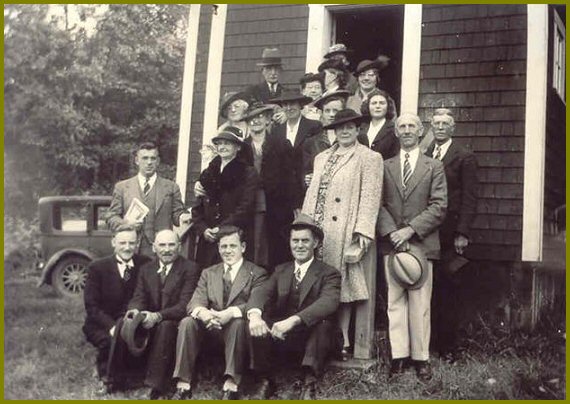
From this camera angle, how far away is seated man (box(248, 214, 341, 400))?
13.8ft

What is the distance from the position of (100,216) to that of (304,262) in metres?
3.64

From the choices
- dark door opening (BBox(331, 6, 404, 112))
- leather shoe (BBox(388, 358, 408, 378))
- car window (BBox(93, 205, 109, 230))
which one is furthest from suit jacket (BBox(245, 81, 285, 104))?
dark door opening (BBox(331, 6, 404, 112))

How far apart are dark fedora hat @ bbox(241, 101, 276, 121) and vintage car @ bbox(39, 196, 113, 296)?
2.11 m

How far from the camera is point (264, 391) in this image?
437cm

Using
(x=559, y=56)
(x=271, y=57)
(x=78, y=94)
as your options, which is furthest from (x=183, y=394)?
(x=559, y=56)

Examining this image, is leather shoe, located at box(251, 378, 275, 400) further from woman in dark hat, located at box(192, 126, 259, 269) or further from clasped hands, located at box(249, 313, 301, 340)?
woman in dark hat, located at box(192, 126, 259, 269)

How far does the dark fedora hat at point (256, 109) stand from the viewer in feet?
17.6

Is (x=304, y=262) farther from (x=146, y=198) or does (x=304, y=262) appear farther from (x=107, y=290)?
(x=146, y=198)

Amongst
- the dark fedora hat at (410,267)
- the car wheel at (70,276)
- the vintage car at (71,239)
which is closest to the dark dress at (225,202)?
the dark fedora hat at (410,267)

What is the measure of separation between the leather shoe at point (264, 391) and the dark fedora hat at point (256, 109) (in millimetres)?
2288

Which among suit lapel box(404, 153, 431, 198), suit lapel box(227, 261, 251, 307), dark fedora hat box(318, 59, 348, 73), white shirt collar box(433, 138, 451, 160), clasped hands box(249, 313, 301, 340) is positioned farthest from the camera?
dark fedora hat box(318, 59, 348, 73)

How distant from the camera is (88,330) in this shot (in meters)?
4.61

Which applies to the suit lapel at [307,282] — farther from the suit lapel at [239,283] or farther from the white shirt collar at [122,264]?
the white shirt collar at [122,264]

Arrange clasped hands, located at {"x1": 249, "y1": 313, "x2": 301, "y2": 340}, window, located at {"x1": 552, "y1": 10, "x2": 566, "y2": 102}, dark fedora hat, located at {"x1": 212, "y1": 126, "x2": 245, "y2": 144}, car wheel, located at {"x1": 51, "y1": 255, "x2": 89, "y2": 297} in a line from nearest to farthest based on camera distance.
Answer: clasped hands, located at {"x1": 249, "y1": 313, "x2": 301, "y2": 340} < dark fedora hat, located at {"x1": 212, "y1": 126, "x2": 245, "y2": 144} < window, located at {"x1": 552, "y1": 10, "x2": 566, "y2": 102} < car wheel, located at {"x1": 51, "y1": 255, "x2": 89, "y2": 297}
